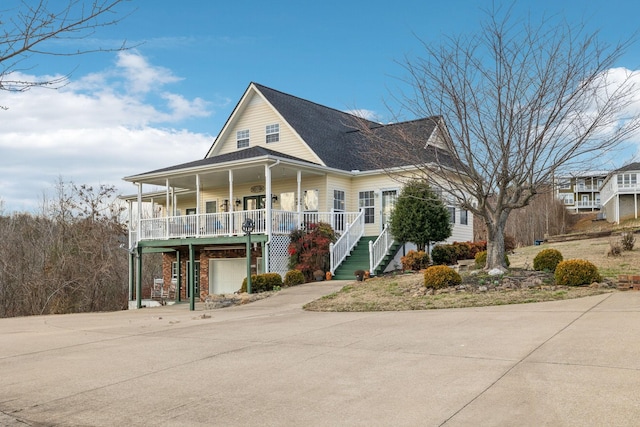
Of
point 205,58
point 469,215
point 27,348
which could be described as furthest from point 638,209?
point 27,348

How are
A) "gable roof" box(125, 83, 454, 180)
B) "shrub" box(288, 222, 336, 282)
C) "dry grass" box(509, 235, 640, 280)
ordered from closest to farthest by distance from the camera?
"dry grass" box(509, 235, 640, 280) → "shrub" box(288, 222, 336, 282) → "gable roof" box(125, 83, 454, 180)

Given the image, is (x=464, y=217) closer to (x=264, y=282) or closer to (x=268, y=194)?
(x=268, y=194)

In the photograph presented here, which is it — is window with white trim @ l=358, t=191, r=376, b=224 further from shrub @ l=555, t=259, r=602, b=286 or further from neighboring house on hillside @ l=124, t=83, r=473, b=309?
shrub @ l=555, t=259, r=602, b=286

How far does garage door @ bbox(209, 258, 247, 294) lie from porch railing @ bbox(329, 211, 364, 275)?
5.37m

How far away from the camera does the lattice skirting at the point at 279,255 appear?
21.6 m

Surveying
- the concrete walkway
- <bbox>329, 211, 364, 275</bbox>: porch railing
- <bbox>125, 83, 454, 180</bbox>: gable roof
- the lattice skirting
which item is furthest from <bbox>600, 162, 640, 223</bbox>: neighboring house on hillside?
the concrete walkway

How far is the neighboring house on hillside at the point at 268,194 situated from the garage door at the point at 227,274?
0.05 metres

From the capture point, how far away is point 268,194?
21.7 metres

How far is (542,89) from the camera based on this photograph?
1456cm

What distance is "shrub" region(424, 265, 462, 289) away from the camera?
14.7 m

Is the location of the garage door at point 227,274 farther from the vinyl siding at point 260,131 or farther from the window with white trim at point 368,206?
the window with white trim at point 368,206

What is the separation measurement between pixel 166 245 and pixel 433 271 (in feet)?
44.5

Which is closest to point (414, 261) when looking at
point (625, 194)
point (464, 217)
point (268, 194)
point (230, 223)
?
point (268, 194)

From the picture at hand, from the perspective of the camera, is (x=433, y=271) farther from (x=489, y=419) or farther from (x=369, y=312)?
(x=489, y=419)
